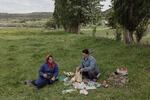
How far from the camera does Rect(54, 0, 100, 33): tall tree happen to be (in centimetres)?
4888

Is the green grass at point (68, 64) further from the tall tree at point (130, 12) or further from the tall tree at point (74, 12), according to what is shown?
the tall tree at point (74, 12)

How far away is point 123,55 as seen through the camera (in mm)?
23656

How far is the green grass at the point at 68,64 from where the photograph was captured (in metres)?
16.7

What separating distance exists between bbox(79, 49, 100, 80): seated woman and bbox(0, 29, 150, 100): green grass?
709mm

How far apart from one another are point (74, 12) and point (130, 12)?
21.5 m

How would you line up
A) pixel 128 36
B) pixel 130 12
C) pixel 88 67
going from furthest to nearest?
pixel 128 36
pixel 130 12
pixel 88 67

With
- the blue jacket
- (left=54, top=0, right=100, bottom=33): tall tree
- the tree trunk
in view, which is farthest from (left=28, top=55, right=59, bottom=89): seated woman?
(left=54, top=0, right=100, bottom=33): tall tree

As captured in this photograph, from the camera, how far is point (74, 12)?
48.9 m

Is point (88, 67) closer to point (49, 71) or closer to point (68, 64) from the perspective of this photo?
point (49, 71)

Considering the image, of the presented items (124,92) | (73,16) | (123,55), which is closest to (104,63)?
(123,55)

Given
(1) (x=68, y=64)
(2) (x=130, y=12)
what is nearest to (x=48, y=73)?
(1) (x=68, y=64)

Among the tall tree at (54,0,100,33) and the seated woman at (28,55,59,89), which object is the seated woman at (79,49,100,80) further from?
the tall tree at (54,0,100,33)

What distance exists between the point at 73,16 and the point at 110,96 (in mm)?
34102

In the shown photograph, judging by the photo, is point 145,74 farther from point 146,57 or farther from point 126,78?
point 146,57
